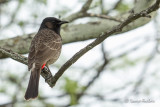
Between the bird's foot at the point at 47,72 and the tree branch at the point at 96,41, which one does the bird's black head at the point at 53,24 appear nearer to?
the bird's foot at the point at 47,72

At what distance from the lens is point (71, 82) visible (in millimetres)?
7859

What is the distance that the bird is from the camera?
5250 millimetres

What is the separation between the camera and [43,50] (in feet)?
19.7

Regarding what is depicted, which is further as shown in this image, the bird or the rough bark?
the rough bark

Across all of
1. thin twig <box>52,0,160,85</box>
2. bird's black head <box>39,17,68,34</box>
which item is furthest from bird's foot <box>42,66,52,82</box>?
bird's black head <box>39,17,68,34</box>

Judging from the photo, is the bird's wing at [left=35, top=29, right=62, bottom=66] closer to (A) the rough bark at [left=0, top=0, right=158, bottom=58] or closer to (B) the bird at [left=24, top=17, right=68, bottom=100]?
(B) the bird at [left=24, top=17, right=68, bottom=100]

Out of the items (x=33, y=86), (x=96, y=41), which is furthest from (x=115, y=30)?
(x=33, y=86)

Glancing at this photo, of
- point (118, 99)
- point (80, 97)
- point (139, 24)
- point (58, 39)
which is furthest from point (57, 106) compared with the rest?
point (139, 24)

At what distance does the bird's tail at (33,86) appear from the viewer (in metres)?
5.15

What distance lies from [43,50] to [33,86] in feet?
3.09

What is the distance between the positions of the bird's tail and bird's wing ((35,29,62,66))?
19cm

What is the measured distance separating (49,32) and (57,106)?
2.49 meters

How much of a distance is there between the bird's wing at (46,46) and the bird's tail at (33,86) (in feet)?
0.64

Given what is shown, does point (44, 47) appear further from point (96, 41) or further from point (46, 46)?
point (96, 41)
